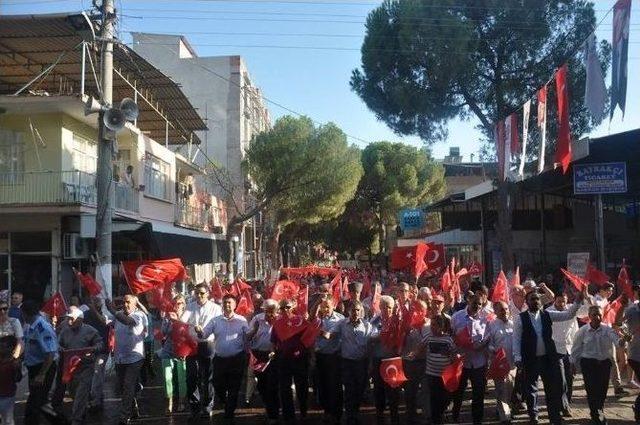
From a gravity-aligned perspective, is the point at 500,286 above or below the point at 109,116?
below

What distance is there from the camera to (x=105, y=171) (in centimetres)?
1409

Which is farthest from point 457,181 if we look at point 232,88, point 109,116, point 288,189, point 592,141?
point 109,116

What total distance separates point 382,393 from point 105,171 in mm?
7587

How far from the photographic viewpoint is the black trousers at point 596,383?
820cm

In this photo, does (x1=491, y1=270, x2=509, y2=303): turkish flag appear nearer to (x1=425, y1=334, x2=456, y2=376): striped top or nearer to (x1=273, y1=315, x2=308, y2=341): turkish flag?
(x1=425, y1=334, x2=456, y2=376): striped top

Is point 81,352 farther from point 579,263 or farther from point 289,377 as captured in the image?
point 579,263

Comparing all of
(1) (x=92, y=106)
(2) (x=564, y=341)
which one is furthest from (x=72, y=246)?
(2) (x=564, y=341)

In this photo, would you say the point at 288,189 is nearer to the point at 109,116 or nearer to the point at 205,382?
the point at 109,116

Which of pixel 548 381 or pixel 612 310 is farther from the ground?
pixel 612 310

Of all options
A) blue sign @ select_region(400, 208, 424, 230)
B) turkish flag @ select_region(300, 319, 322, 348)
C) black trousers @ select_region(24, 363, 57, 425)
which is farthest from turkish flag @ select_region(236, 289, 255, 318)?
blue sign @ select_region(400, 208, 424, 230)

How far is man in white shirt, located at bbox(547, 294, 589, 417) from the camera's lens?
9094 mm

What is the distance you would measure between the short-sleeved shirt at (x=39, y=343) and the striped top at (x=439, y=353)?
4293 millimetres

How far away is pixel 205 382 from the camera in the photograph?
386 inches

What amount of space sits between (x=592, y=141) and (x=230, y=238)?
1895cm
